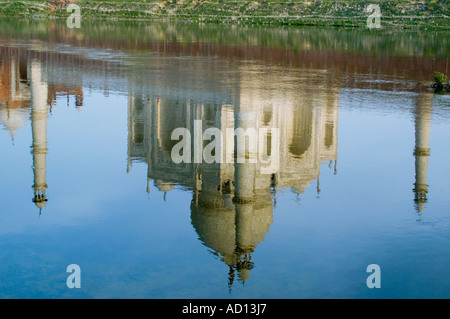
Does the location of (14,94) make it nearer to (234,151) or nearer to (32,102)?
(32,102)

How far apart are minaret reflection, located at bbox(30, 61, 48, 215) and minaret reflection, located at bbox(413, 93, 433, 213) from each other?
531cm

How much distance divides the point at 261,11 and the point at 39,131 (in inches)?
1585

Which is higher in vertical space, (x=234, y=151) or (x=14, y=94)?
(x=14, y=94)

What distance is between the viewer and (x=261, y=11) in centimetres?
5400

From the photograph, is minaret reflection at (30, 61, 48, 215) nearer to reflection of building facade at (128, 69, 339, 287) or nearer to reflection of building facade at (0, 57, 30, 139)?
reflection of building facade at (0, 57, 30, 139)

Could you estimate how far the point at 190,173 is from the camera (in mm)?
14266

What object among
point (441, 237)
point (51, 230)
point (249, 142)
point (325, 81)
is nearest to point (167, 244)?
point (51, 230)

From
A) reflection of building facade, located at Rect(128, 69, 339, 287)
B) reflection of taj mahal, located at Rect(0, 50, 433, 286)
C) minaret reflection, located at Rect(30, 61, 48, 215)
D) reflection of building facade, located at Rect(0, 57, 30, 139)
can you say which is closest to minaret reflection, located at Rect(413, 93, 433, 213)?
reflection of taj mahal, located at Rect(0, 50, 433, 286)

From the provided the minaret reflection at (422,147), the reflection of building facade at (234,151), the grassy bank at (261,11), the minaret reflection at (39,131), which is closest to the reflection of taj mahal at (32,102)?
the minaret reflection at (39,131)

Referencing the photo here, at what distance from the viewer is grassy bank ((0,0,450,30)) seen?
48.8 meters

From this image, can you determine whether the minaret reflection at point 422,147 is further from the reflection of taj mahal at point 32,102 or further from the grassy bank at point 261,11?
the grassy bank at point 261,11

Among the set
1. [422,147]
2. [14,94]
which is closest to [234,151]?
[422,147]

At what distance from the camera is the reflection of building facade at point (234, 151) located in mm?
10680

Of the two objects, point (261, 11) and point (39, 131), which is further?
point (261, 11)
